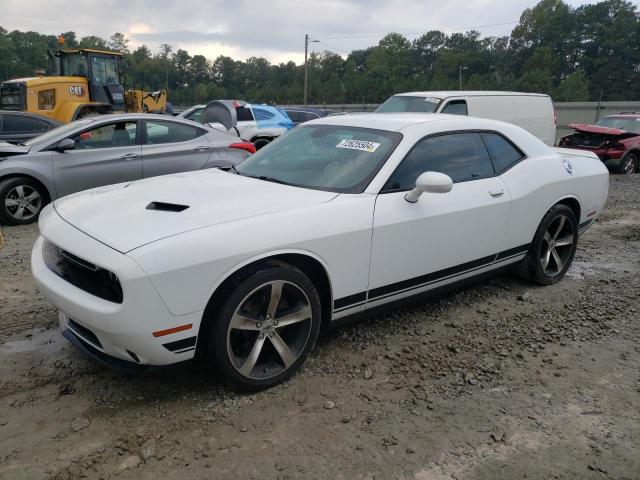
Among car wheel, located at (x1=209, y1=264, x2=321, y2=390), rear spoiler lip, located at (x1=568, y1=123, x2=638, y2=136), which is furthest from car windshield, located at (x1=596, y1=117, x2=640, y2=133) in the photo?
car wheel, located at (x1=209, y1=264, x2=321, y2=390)

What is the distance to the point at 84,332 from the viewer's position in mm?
2799

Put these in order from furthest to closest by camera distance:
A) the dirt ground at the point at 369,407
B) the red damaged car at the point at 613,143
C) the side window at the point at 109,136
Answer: the red damaged car at the point at 613,143
the side window at the point at 109,136
the dirt ground at the point at 369,407

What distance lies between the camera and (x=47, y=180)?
6.62 m

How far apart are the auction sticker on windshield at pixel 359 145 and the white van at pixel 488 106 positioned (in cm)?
570

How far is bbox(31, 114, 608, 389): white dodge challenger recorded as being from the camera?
2551mm

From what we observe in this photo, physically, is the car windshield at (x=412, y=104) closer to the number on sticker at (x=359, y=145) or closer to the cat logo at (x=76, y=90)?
the number on sticker at (x=359, y=145)

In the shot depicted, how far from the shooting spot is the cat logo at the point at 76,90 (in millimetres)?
15695

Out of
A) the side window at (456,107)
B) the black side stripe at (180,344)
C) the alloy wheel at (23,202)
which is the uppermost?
the side window at (456,107)

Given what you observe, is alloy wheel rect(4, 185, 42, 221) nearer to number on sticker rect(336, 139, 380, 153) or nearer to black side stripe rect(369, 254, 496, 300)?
number on sticker rect(336, 139, 380, 153)

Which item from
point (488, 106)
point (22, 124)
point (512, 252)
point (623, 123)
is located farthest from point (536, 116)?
point (22, 124)

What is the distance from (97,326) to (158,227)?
57 cm

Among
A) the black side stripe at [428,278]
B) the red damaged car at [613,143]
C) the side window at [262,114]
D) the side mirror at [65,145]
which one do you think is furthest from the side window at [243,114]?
the black side stripe at [428,278]

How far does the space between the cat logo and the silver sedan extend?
32.7 feet

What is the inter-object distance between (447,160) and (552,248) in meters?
1.62
